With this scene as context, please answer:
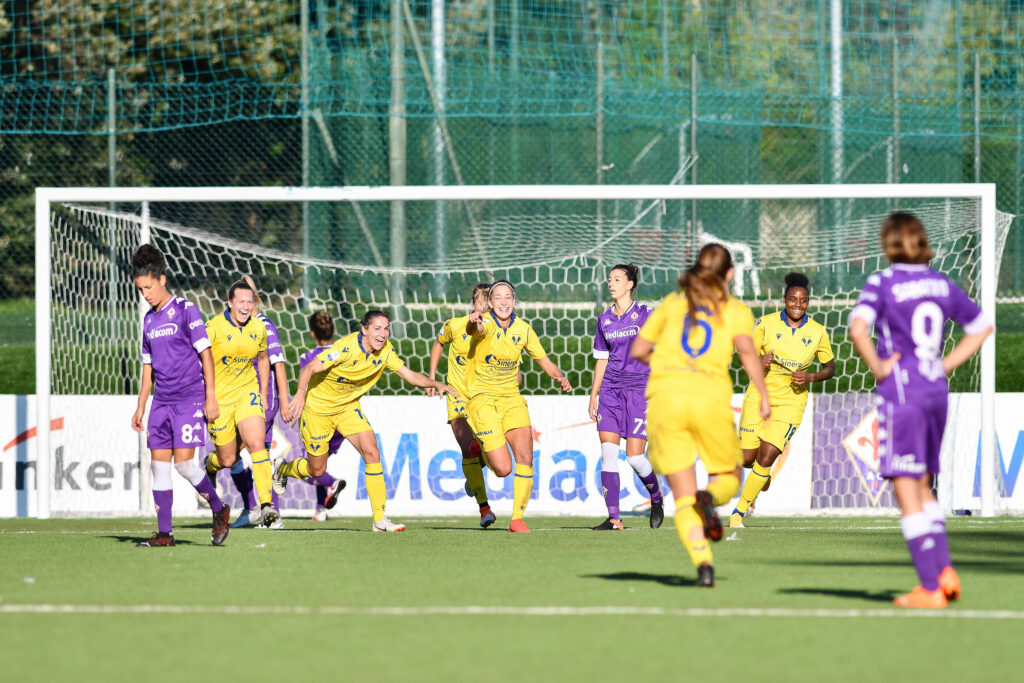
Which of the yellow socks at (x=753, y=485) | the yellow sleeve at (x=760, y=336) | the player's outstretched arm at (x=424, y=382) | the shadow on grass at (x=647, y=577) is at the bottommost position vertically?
the shadow on grass at (x=647, y=577)

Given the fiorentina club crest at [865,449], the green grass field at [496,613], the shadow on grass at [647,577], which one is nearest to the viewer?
the green grass field at [496,613]

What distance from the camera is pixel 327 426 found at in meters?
11.4

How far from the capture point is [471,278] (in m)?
17.8

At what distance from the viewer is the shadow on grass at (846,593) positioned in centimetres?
652

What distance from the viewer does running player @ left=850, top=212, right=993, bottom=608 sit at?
20.2 feet

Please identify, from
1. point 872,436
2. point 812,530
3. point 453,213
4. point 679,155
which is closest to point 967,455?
point 872,436

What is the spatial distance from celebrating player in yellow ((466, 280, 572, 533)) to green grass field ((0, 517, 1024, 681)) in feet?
3.79

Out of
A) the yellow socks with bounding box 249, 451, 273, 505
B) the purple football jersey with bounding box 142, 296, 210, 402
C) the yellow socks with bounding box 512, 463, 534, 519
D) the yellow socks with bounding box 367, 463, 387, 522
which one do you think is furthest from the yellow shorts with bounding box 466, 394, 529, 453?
the purple football jersey with bounding box 142, 296, 210, 402

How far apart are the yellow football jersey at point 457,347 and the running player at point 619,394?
1073 mm

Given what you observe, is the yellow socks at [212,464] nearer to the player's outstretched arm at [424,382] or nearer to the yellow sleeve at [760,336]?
the player's outstretched arm at [424,382]

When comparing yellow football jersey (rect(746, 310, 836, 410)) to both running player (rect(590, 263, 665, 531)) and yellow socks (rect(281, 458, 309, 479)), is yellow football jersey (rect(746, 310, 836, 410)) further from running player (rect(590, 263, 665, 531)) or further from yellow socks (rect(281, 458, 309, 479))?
yellow socks (rect(281, 458, 309, 479))

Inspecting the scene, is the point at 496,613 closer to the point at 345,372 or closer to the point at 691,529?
the point at 691,529

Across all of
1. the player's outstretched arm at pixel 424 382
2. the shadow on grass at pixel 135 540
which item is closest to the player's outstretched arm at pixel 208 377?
the shadow on grass at pixel 135 540

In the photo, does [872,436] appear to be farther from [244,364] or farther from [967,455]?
[244,364]
